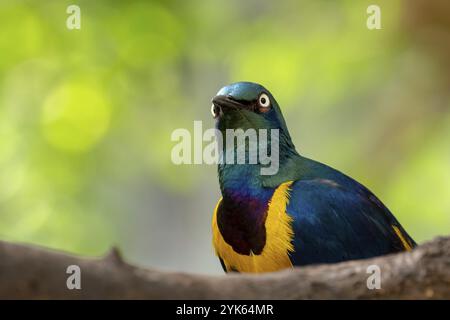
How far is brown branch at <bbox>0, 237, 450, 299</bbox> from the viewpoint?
78.9 inches

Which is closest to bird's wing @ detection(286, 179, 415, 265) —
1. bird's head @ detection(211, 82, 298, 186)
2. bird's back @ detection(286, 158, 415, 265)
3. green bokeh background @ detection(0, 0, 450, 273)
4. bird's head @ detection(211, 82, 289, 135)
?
bird's back @ detection(286, 158, 415, 265)

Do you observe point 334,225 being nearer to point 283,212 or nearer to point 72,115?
point 283,212

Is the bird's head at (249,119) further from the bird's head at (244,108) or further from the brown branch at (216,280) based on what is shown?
the brown branch at (216,280)

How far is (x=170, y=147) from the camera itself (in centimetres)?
776

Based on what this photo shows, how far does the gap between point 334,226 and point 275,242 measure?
28 centimetres

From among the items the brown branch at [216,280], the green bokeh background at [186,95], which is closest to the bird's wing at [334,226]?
the brown branch at [216,280]

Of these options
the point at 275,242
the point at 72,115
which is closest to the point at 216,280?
the point at 275,242

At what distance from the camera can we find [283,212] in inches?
145

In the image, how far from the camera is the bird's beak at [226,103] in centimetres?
385

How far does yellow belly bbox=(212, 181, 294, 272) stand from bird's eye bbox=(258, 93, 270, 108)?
1.26ft

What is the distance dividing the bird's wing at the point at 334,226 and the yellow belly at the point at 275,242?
1.1 inches

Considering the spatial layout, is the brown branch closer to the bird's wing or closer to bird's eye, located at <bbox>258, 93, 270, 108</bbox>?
the bird's wing
